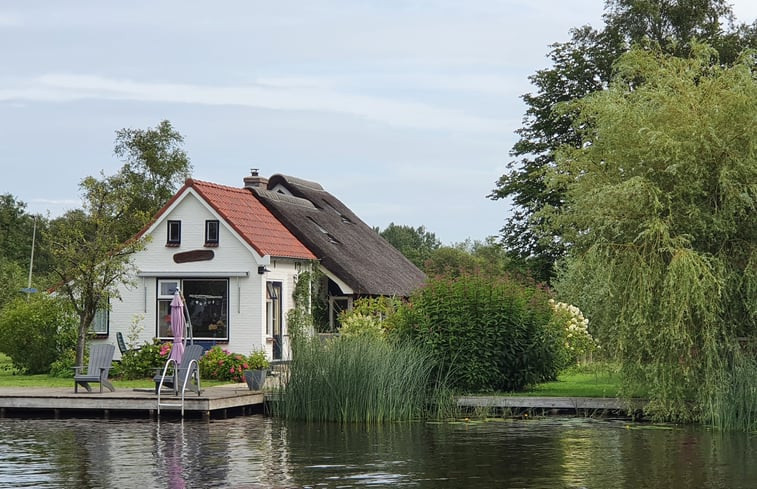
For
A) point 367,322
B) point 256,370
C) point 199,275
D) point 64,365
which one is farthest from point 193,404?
point 64,365

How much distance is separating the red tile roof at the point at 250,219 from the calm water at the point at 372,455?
27.1 feet

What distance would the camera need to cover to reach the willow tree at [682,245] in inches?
732

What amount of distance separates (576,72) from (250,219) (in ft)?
43.4

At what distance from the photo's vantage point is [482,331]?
22078 mm

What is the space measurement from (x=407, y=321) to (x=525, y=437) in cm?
498

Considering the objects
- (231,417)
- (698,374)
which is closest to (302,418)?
(231,417)

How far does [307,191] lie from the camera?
38.4m

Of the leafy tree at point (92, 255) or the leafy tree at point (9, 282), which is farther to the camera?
the leafy tree at point (9, 282)

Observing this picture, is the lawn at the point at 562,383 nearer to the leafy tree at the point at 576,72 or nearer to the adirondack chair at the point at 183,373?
the adirondack chair at the point at 183,373

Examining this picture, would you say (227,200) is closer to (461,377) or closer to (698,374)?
(461,377)

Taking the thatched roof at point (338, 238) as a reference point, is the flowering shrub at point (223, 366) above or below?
below

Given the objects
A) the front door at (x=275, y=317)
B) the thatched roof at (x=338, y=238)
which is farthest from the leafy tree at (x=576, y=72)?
the front door at (x=275, y=317)

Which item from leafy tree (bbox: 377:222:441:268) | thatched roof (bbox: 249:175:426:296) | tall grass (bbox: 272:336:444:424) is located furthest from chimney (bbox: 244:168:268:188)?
leafy tree (bbox: 377:222:441:268)

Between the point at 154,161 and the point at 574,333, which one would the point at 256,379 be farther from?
the point at 154,161
